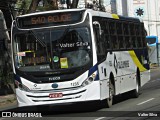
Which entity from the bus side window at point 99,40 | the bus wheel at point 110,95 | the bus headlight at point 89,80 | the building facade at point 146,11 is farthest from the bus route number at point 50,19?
the building facade at point 146,11

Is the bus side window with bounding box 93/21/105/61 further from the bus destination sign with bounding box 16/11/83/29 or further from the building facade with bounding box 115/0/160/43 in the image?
the building facade with bounding box 115/0/160/43

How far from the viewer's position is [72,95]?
1435cm

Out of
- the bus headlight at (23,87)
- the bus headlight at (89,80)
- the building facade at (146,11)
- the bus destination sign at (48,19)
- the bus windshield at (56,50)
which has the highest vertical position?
the bus destination sign at (48,19)

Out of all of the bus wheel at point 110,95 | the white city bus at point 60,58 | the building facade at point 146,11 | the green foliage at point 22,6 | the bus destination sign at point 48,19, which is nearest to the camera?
the white city bus at point 60,58

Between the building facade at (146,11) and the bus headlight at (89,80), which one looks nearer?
the bus headlight at (89,80)

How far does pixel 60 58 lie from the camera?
47.8 ft

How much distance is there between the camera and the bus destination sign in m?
14.9

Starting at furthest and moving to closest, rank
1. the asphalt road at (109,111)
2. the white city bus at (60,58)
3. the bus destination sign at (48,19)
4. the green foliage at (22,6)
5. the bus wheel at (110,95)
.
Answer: the green foliage at (22,6), the bus wheel at (110,95), the bus destination sign at (48,19), the white city bus at (60,58), the asphalt road at (109,111)

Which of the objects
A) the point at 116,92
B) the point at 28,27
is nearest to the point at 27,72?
the point at 28,27

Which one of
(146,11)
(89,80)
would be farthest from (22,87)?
(146,11)

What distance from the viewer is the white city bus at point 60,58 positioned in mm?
14391

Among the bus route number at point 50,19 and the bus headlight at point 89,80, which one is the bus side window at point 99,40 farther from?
the bus route number at point 50,19

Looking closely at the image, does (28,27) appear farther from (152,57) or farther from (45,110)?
(152,57)

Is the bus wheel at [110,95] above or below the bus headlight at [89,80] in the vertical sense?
below
